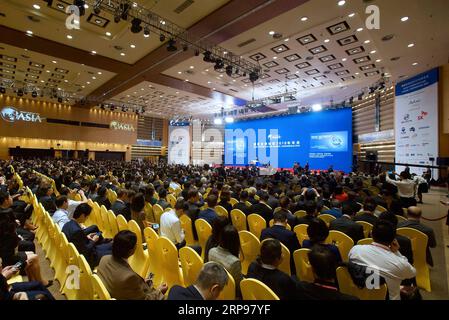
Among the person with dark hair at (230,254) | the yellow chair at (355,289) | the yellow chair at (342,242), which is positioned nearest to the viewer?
the yellow chair at (355,289)

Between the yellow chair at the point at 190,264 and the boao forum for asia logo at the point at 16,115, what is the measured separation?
1081 inches

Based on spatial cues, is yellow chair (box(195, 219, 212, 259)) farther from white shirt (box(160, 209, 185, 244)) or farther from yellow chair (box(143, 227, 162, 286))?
yellow chair (box(143, 227, 162, 286))

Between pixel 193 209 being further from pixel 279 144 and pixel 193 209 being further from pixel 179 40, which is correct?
pixel 279 144

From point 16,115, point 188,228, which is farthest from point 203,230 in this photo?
point 16,115

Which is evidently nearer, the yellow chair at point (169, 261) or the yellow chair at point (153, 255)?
the yellow chair at point (169, 261)

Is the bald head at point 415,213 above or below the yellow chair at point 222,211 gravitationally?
above

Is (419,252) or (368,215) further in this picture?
(368,215)

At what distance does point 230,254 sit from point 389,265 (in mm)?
1400

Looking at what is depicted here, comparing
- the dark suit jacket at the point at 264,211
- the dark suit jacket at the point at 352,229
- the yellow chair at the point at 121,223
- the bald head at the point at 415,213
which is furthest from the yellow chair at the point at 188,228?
the bald head at the point at 415,213

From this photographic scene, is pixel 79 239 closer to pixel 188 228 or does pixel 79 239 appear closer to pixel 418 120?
pixel 188 228

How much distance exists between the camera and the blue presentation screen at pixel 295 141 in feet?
60.1

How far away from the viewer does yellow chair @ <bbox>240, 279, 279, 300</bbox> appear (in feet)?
4.84

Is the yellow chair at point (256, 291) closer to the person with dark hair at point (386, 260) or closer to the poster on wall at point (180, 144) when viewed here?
the person with dark hair at point (386, 260)

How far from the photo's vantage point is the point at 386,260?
2.15 m
